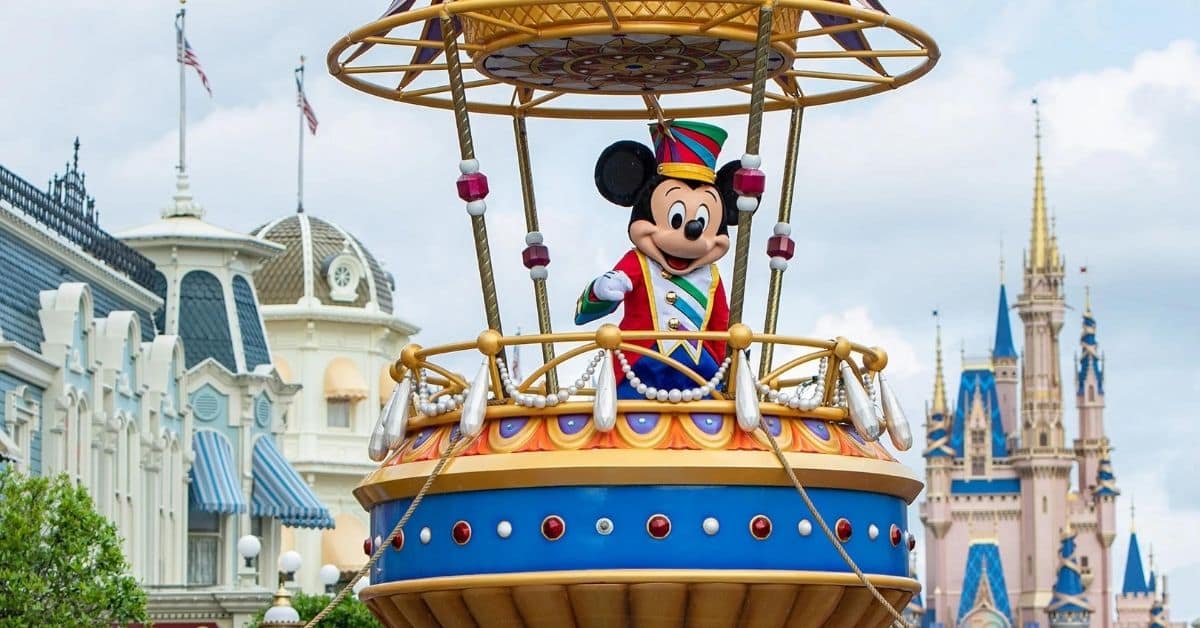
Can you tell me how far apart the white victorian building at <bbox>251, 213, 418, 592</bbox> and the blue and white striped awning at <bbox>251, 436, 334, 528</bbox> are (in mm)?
10130

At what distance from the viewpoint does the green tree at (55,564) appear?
114 feet

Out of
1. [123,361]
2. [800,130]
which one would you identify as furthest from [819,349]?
[123,361]

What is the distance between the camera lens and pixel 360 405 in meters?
72.8

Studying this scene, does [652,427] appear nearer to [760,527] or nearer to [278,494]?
[760,527]

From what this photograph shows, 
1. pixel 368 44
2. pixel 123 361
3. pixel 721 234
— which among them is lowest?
pixel 721 234

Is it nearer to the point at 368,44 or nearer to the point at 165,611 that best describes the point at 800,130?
the point at 368,44

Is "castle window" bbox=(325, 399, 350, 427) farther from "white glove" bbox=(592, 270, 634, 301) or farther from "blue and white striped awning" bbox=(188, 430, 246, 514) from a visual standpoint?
"white glove" bbox=(592, 270, 634, 301)

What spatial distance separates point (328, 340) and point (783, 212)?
5582 centimetres

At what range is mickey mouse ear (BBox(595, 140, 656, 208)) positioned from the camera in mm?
15781

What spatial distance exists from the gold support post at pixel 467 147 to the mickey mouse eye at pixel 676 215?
0.97 m

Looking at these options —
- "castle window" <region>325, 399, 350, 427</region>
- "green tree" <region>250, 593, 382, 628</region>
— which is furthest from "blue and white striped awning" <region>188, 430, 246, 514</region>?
"castle window" <region>325, 399, 350, 427</region>

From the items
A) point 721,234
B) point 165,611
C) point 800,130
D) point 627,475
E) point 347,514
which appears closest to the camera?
point 627,475

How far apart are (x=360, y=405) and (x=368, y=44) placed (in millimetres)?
56894

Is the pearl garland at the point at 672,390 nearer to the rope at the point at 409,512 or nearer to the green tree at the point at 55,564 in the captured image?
the rope at the point at 409,512
